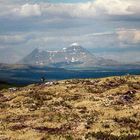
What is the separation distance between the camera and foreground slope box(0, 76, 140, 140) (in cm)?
4031

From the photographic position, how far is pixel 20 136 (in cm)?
3991

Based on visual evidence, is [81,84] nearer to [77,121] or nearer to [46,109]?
[46,109]

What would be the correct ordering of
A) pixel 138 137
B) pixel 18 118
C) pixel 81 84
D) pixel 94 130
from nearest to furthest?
pixel 138 137 < pixel 94 130 < pixel 18 118 < pixel 81 84

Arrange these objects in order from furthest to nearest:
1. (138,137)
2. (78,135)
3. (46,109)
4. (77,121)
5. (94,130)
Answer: (46,109) < (77,121) < (94,130) < (78,135) < (138,137)

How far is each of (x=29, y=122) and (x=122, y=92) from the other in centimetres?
2428

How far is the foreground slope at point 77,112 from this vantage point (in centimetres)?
4031

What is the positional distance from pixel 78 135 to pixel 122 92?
30.7m

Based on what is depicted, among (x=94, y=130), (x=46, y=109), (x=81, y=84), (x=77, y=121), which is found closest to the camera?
(x=94, y=130)

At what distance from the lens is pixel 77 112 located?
5456cm

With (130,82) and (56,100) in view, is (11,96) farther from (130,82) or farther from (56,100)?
(130,82)

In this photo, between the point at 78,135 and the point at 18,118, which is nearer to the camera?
the point at 78,135

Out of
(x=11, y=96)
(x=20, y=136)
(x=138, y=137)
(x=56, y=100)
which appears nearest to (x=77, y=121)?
(x=20, y=136)

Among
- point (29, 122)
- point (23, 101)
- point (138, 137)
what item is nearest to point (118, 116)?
point (29, 122)

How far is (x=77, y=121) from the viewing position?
47.0 metres
